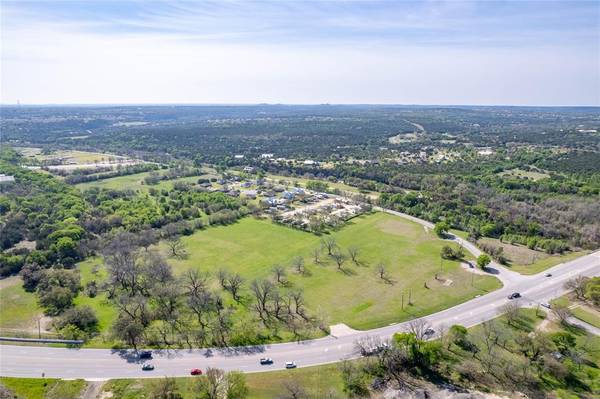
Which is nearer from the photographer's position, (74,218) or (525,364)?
(525,364)

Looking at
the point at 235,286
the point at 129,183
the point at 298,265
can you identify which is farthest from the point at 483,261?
the point at 129,183

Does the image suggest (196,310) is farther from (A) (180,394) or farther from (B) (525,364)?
(B) (525,364)

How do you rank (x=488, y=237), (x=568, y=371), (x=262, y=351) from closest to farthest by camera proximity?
(x=568, y=371)
(x=262, y=351)
(x=488, y=237)

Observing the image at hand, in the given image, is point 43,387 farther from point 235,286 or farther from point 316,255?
point 316,255

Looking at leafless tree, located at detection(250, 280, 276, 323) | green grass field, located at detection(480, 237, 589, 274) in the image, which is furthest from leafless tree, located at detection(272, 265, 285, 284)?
green grass field, located at detection(480, 237, 589, 274)

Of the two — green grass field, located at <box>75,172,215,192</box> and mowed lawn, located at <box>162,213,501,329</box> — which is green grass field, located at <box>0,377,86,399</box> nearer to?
mowed lawn, located at <box>162,213,501,329</box>

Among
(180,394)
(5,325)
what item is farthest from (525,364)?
(5,325)

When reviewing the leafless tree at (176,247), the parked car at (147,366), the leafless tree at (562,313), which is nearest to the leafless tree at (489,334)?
the leafless tree at (562,313)
